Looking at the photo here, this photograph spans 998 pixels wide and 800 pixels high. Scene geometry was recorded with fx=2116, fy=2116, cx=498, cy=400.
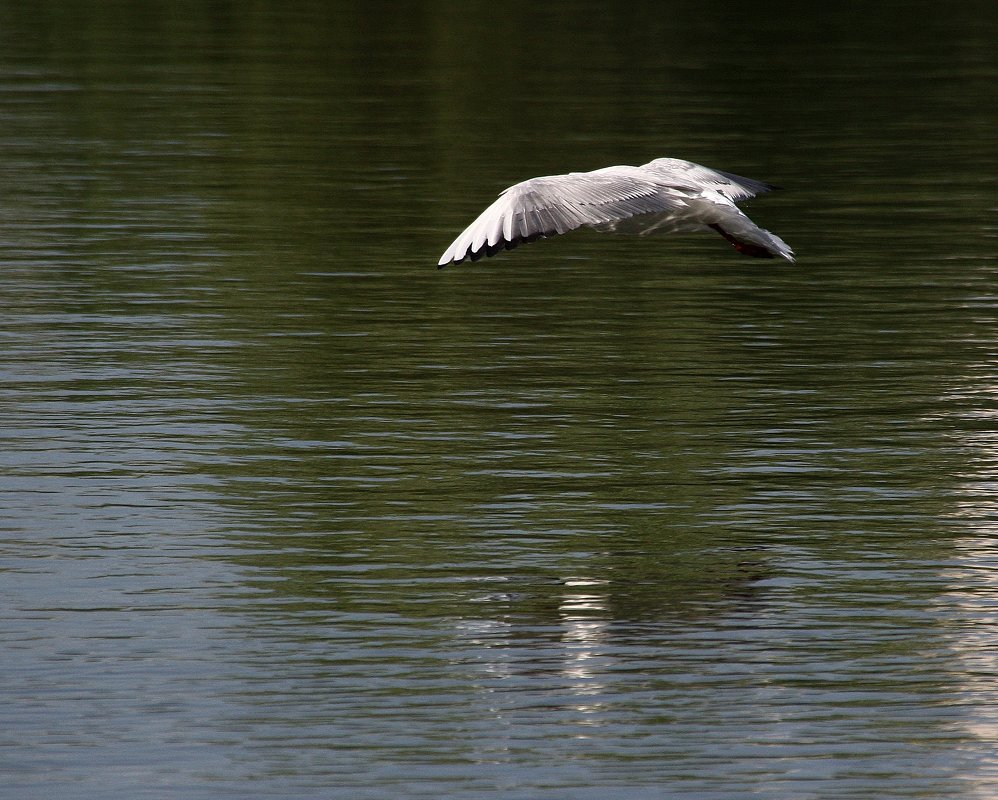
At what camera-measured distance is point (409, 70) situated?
121ft

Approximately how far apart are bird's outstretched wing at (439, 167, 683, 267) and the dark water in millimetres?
1667

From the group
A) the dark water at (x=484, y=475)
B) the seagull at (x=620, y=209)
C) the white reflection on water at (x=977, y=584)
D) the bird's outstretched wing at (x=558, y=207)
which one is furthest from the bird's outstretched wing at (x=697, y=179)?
the white reflection on water at (x=977, y=584)

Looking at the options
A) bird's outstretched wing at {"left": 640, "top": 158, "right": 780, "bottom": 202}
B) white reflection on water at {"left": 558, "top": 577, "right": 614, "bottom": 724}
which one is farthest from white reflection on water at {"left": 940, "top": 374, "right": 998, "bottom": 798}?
bird's outstretched wing at {"left": 640, "top": 158, "right": 780, "bottom": 202}

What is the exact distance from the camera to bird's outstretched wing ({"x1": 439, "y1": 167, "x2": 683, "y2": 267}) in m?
11.2

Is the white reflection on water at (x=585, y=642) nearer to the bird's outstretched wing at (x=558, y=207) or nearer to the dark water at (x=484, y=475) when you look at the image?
the dark water at (x=484, y=475)

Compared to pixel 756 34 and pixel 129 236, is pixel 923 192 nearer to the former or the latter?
pixel 129 236

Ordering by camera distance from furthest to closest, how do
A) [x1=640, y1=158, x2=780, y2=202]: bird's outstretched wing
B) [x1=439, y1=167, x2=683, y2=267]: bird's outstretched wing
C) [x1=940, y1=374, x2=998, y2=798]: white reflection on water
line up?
[x1=640, y1=158, x2=780, y2=202]: bird's outstretched wing
[x1=439, y1=167, x2=683, y2=267]: bird's outstretched wing
[x1=940, y1=374, x2=998, y2=798]: white reflection on water

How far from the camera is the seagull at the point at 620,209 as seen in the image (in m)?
11.3

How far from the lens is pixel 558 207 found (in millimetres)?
11797

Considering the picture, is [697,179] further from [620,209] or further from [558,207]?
[558,207]

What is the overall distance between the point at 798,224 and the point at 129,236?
704cm

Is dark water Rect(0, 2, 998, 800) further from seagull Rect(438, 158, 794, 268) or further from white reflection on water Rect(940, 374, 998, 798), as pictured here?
seagull Rect(438, 158, 794, 268)

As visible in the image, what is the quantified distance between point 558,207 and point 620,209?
1.95ft

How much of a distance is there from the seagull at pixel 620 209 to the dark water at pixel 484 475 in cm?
148
